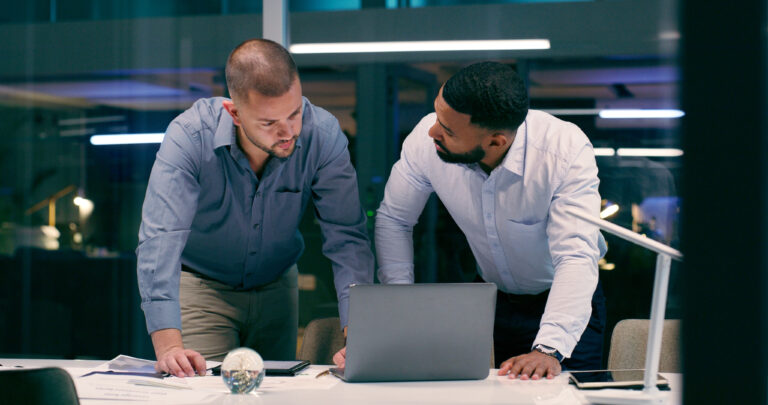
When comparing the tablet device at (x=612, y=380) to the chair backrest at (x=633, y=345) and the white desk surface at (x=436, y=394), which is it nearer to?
the white desk surface at (x=436, y=394)

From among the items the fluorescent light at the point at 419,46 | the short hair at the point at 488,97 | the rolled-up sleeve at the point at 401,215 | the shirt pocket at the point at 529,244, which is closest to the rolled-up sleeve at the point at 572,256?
the shirt pocket at the point at 529,244

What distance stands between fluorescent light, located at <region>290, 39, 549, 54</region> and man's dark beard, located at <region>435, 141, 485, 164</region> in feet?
6.41

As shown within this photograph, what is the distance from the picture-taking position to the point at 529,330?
252 cm

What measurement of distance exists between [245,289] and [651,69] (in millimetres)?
2672

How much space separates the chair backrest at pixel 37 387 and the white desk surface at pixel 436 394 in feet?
0.87

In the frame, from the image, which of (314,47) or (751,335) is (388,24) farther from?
(751,335)

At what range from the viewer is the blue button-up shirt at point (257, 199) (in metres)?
2.32

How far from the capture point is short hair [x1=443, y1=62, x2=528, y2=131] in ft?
7.39

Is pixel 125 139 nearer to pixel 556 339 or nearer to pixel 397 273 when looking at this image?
pixel 397 273

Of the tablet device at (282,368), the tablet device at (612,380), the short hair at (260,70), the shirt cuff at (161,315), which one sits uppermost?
the short hair at (260,70)

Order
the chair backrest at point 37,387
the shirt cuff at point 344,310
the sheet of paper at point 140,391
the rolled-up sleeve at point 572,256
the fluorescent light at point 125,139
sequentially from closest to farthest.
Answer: the chair backrest at point 37,387 < the sheet of paper at point 140,391 < the rolled-up sleeve at point 572,256 < the shirt cuff at point 344,310 < the fluorescent light at point 125,139

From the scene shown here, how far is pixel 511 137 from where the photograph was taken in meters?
2.35

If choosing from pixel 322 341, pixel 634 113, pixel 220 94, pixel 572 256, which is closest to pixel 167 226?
pixel 322 341

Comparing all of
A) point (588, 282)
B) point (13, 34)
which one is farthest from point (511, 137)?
point (13, 34)
